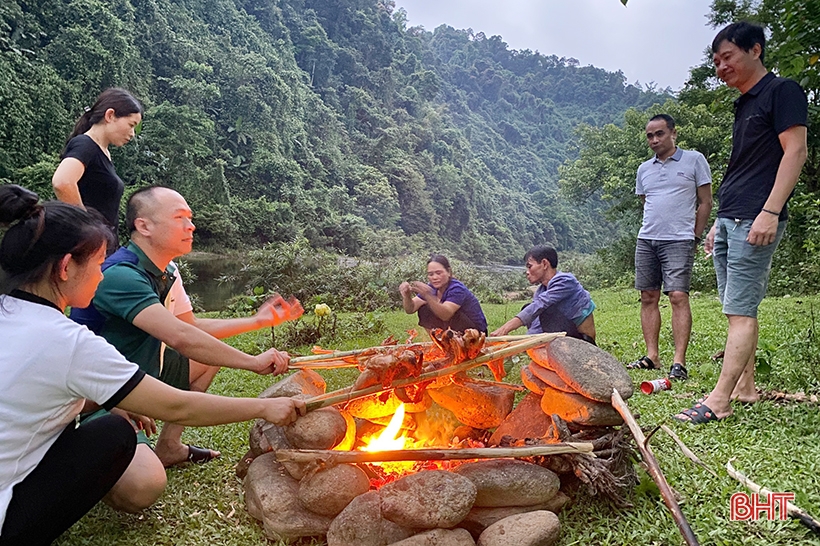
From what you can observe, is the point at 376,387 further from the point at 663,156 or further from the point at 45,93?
the point at 45,93

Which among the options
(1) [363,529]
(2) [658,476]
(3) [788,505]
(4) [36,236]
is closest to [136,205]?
(4) [36,236]

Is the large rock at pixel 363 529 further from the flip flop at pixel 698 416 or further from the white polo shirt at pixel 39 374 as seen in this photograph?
the flip flop at pixel 698 416

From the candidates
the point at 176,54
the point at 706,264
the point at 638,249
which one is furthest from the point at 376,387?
the point at 176,54

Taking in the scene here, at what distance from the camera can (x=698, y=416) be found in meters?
2.65

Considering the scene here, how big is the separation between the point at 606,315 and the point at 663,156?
15.2 ft

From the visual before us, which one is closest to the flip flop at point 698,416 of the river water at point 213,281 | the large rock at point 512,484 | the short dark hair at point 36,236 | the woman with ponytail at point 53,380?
the large rock at point 512,484

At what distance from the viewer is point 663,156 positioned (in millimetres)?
3939

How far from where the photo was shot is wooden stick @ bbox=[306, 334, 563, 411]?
2076 millimetres

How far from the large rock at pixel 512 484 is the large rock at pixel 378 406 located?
49 centimetres

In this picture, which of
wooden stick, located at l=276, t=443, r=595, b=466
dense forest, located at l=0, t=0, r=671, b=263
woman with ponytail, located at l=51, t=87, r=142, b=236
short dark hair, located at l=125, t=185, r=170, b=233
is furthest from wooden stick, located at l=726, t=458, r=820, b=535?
dense forest, located at l=0, t=0, r=671, b=263

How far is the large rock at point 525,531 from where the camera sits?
171cm

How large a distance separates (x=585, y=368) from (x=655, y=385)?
149cm

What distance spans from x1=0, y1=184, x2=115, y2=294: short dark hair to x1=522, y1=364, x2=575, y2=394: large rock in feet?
6.09

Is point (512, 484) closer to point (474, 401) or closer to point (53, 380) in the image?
point (474, 401)
